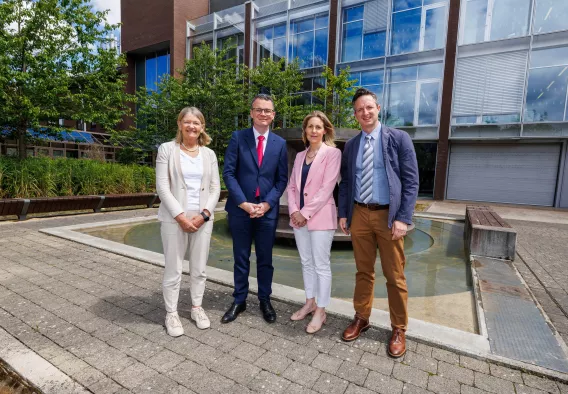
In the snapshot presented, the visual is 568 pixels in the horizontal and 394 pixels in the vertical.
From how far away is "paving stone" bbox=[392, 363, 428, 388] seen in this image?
2328mm

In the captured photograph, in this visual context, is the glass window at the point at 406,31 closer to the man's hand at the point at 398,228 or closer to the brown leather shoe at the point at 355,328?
the man's hand at the point at 398,228

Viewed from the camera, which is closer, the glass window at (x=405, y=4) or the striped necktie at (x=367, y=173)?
the striped necktie at (x=367, y=173)

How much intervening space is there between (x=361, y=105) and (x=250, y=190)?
1.28 m

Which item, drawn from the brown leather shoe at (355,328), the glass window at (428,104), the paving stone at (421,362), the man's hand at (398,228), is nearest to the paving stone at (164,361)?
the brown leather shoe at (355,328)

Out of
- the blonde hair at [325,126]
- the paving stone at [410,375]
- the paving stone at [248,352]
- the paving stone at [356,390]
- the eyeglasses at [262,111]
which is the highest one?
the eyeglasses at [262,111]

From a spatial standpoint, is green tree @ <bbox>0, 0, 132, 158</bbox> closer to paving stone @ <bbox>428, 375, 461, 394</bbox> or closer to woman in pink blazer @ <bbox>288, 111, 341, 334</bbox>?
woman in pink blazer @ <bbox>288, 111, 341, 334</bbox>

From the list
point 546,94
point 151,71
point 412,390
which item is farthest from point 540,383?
point 151,71

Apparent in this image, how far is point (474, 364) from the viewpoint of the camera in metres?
2.54

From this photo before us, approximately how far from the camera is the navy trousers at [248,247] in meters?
3.26

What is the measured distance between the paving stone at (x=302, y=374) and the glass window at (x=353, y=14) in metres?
22.4

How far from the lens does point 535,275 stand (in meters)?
4.97

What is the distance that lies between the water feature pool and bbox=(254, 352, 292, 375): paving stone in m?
1.47

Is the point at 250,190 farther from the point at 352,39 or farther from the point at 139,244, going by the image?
the point at 352,39

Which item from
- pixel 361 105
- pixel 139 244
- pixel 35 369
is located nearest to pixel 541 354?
pixel 361 105
